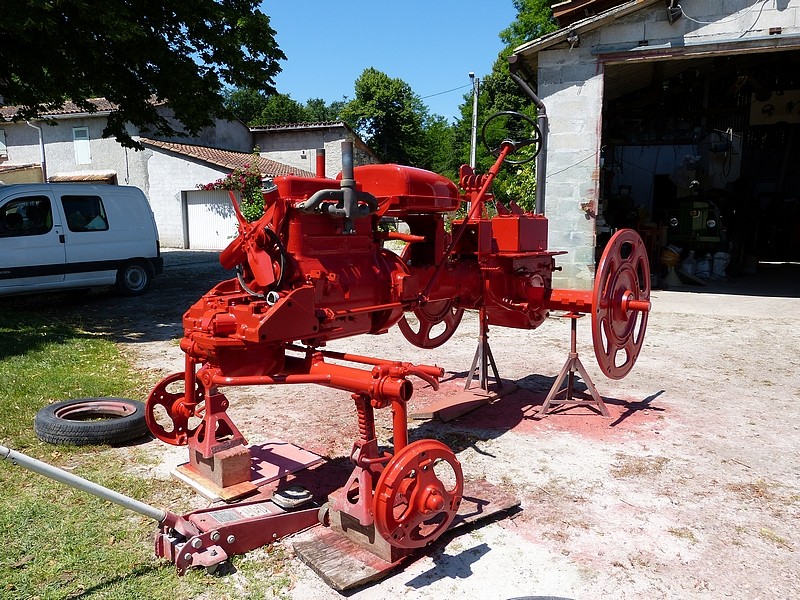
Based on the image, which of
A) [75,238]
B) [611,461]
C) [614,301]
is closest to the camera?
[611,461]

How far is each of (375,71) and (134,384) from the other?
35977mm

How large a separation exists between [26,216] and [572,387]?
8.48m

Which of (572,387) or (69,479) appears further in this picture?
(572,387)

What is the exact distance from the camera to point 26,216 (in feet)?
31.1

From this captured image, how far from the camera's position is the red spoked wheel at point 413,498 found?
2.73m

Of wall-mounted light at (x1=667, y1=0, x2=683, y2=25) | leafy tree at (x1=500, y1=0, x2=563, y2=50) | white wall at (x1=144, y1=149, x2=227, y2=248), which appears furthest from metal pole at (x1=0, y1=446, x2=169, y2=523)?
leafy tree at (x1=500, y1=0, x2=563, y2=50)

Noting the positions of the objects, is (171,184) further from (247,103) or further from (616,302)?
(247,103)

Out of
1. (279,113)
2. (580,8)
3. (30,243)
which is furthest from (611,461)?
(279,113)

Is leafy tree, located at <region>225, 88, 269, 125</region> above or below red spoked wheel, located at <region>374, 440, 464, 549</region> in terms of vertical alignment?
above

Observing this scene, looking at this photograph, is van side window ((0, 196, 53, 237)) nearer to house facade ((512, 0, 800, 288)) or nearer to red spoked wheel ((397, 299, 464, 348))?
red spoked wheel ((397, 299, 464, 348))

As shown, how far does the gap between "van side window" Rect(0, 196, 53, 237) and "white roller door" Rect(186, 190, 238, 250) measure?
36.8ft

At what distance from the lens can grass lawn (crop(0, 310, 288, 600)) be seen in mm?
2754

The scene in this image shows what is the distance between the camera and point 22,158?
25438mm

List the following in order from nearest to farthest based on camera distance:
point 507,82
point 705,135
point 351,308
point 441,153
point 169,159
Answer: point 351,308 → point 705,135 → point 169,159 → point 507,82 → point 441,153
